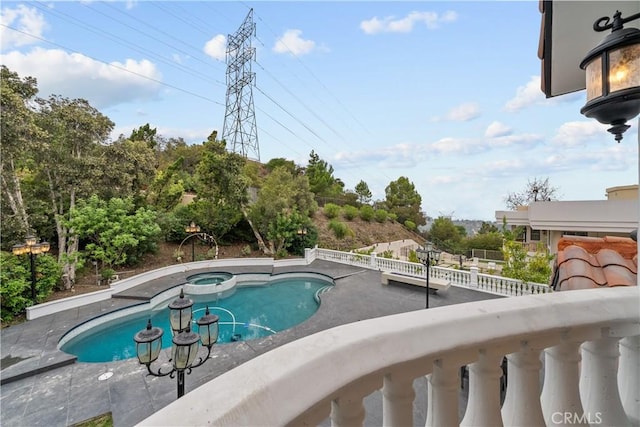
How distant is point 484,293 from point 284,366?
30.8 ft

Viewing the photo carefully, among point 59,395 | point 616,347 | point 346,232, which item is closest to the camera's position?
point 616,347

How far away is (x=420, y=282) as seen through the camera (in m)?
8.79

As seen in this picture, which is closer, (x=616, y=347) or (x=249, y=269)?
(x=616, y=347)

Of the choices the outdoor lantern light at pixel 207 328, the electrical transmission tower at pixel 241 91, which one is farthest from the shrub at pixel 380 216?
the outdoor lantern light at pixel 207 328

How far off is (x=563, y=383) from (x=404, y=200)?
1124 inches

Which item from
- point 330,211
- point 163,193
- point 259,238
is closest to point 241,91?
point 163,193

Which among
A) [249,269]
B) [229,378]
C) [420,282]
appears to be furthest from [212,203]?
[229,378]

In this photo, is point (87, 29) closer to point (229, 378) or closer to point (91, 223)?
point (91, 223)

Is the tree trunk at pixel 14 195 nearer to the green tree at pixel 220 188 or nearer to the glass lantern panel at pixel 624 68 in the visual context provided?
the green tree at pixel 220 188

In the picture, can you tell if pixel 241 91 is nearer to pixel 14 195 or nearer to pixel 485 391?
pixel 14 195

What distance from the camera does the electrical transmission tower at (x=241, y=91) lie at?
66.1ft

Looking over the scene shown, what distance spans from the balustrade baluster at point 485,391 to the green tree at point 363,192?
1061 inches

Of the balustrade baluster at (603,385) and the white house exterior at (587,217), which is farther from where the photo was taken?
the white house exterior at (587,217)

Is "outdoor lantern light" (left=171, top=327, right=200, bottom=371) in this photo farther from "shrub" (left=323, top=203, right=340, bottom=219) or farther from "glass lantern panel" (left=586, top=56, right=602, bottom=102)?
"shrub" (left=323, top=203, right=340, bottom=219)
